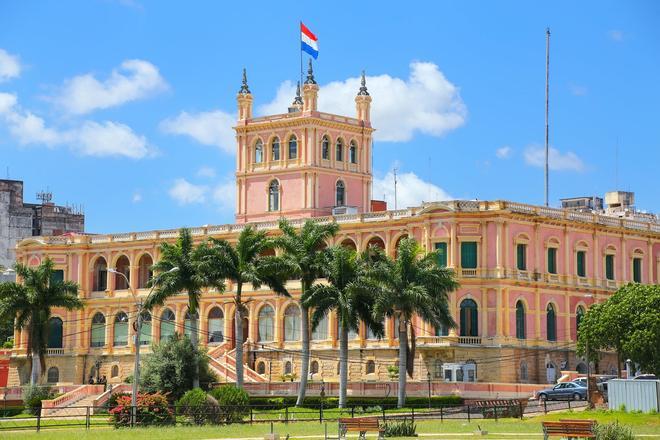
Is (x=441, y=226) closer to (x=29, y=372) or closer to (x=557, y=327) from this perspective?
(x=557, y=327)

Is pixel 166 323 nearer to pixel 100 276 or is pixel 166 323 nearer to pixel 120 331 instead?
pixel 120 331

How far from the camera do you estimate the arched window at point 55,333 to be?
10812 centimetres

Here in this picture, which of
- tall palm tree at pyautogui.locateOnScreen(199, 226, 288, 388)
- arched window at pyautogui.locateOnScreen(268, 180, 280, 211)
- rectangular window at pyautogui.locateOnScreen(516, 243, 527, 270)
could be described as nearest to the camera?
tall palm tree at pyautogui.locateOnScreen(199, 226, 288, 388)

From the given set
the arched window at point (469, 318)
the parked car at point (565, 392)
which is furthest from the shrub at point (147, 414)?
the arched window at point (469, 318)

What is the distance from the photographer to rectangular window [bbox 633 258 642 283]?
100250 mm

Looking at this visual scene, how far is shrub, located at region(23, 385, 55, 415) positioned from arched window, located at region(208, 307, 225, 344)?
14494 mm

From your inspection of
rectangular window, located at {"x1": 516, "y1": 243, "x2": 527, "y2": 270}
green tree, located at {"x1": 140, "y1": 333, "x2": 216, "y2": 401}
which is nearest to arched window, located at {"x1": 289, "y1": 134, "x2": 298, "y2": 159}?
rectangular window, located at {"x1": 516, "y1": 243, "x2": 527, "y2": 270}

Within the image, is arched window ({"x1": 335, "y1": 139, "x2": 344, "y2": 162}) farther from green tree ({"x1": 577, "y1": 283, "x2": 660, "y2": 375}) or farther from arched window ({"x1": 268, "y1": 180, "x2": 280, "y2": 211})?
green tree ({"x1": 577, "y1": 283, "x2": 660, "y2": 375})

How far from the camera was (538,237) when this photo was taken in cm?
9306

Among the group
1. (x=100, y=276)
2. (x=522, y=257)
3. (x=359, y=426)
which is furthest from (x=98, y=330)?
(x=359, y=426)

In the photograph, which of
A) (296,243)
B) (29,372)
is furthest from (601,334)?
(29,372)

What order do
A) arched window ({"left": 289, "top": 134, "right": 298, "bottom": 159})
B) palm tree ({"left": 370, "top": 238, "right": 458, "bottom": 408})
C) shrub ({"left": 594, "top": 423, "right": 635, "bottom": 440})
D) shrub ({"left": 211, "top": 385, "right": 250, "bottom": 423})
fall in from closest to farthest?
shrub ({"left": 594, "top": 423, "right": 635, "bottom": 440})
shrub ({"left": 211, "top": 385, "right": 250, "bottom": 423})
palm tree ({"left": 370, "top": 238, "right": 458, "bottom": 408})
arched window ({"left": 289, "top": 134, "right": 298, "bottom": 159})

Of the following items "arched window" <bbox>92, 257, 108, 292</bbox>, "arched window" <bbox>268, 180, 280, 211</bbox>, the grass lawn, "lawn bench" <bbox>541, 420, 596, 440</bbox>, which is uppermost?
"arched window" <bbox>268, 180, 280, 211</bbox>

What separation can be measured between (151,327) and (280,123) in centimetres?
1803
